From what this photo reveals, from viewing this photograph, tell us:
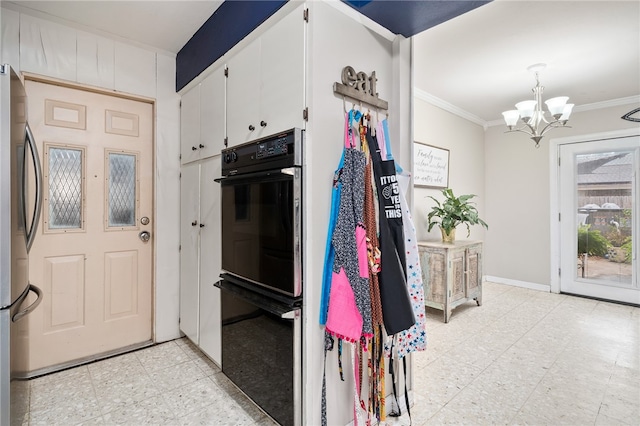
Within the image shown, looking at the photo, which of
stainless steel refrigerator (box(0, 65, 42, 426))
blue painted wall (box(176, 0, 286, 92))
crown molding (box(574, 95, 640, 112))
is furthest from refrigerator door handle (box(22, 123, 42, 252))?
crown molding (box(574, 95, 640, 112))

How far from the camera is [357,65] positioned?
1.61m

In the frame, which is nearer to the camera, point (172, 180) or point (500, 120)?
point (172, 180)

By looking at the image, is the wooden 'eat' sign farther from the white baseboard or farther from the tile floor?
the white baseboard

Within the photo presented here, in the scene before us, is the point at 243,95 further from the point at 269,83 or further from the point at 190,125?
the point at 190,125

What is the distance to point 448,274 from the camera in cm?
324

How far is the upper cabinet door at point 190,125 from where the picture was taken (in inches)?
95.0

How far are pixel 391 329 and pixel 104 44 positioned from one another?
9.47 feet

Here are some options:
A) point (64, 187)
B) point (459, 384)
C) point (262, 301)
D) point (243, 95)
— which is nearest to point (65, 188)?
point (64, 187)

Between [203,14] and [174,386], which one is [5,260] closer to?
[174,386]

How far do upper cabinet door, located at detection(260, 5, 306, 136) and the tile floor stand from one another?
1.64 meters

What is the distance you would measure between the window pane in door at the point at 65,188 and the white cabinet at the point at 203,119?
0.76 meters

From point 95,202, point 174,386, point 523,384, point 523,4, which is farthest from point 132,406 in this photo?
point 523,4

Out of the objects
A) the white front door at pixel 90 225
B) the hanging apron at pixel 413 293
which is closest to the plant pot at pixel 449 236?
the hanging apron at pixel 413 293

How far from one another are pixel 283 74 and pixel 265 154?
15.8 inches
